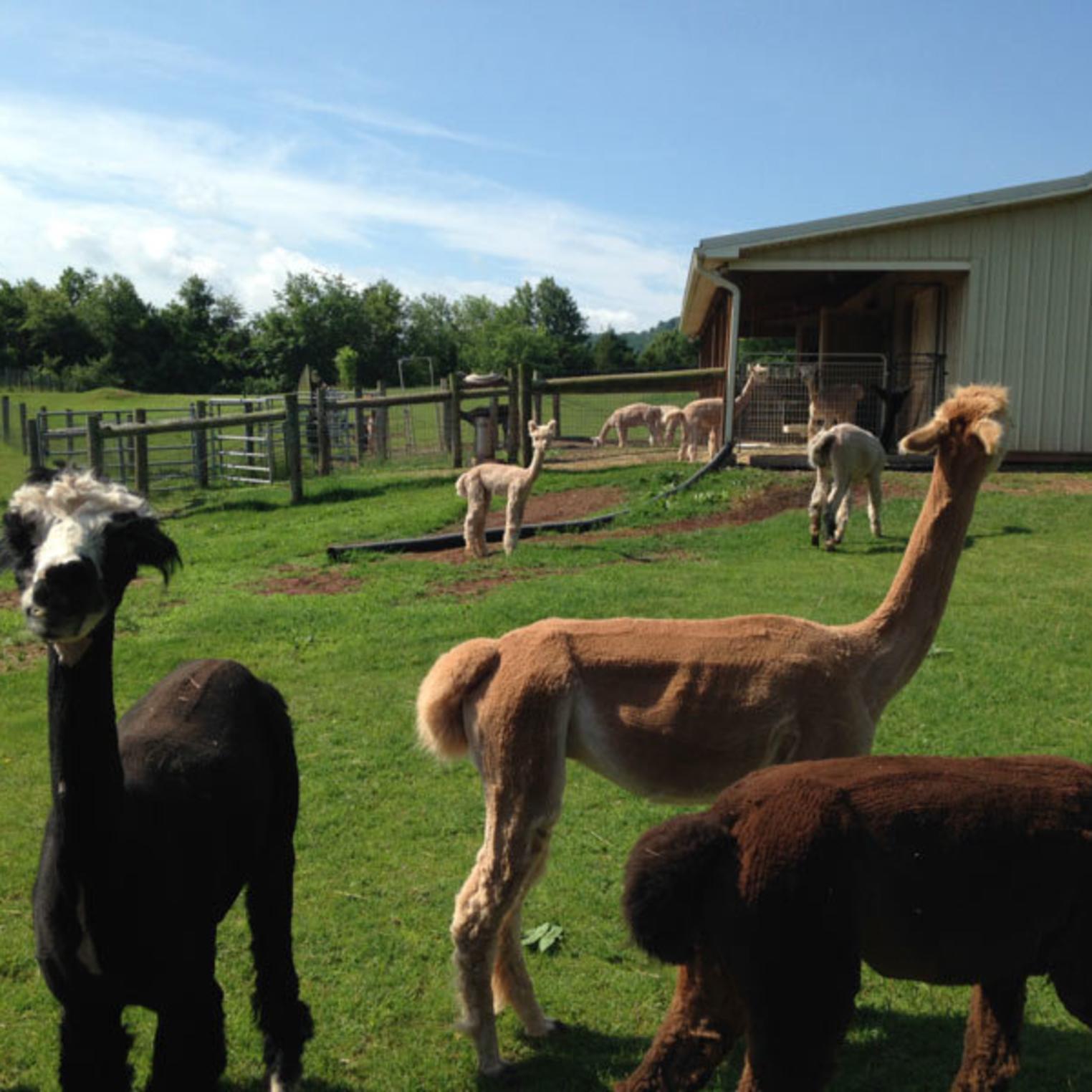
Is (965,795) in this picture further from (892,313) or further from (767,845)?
(892,313)

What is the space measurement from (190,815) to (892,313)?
76.1 feet

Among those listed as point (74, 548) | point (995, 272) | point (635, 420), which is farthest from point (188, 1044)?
point (635, 420)

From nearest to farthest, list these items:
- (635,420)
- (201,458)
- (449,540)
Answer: (449,540), (201,458), (635,420)

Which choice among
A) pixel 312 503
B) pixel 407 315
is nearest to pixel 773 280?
pixel 312 503

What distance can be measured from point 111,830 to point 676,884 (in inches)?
62.2

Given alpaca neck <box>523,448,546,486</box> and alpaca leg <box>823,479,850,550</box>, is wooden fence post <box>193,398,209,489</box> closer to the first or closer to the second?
alpaca neck <box>523,448,546,486</box>

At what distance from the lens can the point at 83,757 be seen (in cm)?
282

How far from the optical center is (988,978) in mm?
2951

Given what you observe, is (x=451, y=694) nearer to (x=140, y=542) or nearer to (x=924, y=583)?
(x=140, y=542)

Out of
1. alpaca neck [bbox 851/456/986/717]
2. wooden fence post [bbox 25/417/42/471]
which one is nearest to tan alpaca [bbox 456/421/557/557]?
alpaca neck [bbox 851/456/986/717]

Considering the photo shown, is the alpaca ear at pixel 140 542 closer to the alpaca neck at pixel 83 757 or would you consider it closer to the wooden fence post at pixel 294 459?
the alpaca neck at pixel 83 757

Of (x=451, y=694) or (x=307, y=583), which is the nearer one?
(x=451, y=694)

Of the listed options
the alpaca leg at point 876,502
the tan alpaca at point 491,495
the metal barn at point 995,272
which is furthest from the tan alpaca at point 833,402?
the tan alpaca at point 491,495

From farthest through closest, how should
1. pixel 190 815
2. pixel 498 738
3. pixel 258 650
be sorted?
pixel 258 650 → pixel 498 738 → pixel 190 815
